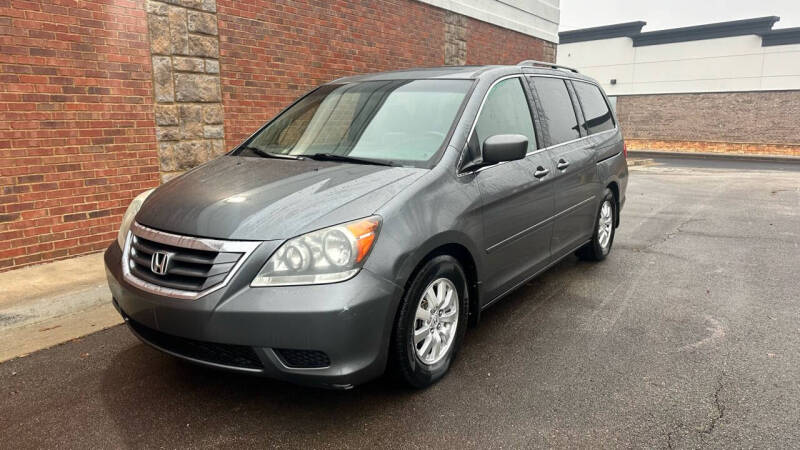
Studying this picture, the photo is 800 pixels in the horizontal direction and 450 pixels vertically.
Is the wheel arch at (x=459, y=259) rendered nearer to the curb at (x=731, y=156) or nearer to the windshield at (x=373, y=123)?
the windshield at (x=373, y=123)

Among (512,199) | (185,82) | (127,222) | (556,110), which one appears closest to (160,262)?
(127,222)

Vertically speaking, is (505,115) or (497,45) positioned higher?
(497,45)

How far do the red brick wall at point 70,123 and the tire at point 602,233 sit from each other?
477cm

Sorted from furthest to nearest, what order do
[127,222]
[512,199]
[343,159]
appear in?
[512,199], [343,159], [127,222]

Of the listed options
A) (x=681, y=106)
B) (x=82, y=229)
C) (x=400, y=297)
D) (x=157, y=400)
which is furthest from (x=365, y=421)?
(x=681, y=106)

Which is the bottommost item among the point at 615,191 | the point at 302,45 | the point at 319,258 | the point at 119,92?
the point at 615,191

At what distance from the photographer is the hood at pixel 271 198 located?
2.61 m

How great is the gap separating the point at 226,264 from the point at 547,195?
2.50 metres

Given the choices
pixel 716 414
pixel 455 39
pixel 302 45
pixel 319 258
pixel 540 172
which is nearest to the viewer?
pixel 319 258

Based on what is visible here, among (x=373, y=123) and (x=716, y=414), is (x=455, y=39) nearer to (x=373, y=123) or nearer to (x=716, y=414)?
(x=373, y=123)

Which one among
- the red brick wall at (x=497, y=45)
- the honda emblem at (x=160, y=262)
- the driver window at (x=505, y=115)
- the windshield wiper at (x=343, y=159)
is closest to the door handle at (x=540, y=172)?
the driver window at (x=505, y=115)

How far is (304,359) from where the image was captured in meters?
2.53

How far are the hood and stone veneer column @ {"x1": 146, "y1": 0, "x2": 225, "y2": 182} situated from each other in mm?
3271

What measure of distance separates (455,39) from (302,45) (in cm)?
429
